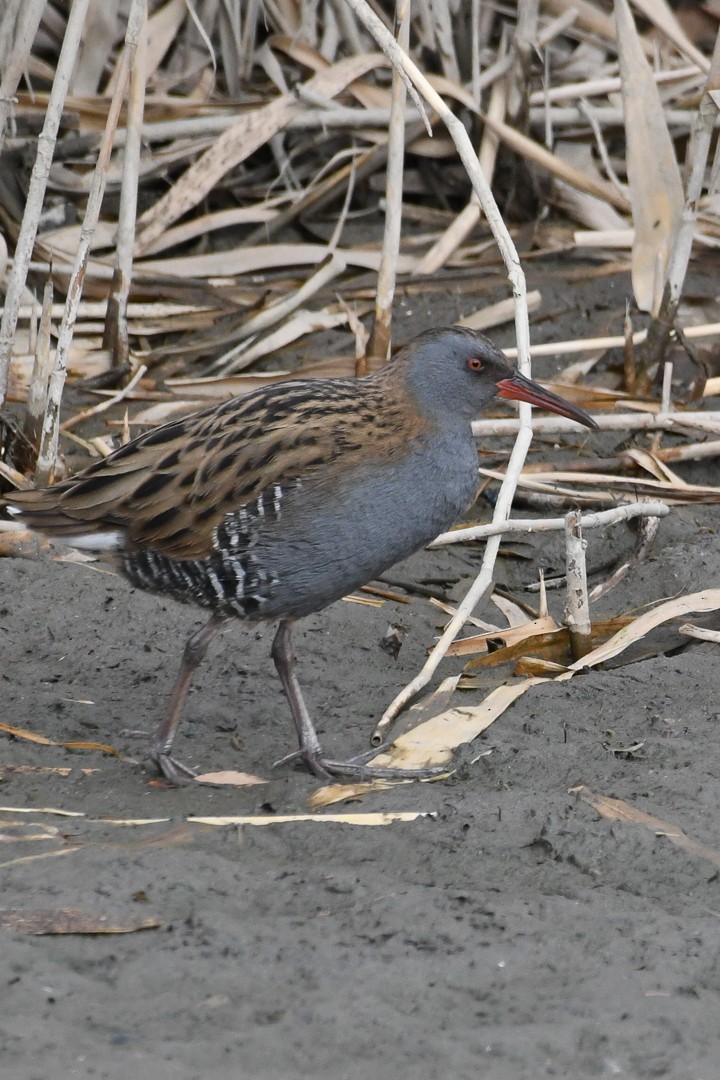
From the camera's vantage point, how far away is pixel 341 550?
439 cm

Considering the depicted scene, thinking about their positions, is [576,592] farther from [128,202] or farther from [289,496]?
[128,202]

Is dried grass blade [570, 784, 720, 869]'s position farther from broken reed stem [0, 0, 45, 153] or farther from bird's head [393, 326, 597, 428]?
broken reed stem [0, 0, 45, 153]

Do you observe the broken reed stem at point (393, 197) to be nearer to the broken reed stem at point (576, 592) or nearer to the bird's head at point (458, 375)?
the bird's head at point (458, 375)

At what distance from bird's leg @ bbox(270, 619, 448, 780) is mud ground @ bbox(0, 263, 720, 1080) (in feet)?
0.42

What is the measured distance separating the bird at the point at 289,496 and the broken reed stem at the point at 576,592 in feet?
1.61

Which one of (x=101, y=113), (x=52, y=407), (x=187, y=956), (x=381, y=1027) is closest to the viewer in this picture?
(x=381, y=1027)

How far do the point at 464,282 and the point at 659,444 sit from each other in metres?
1.60

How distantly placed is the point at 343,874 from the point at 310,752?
999 mm

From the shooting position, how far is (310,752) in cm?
458

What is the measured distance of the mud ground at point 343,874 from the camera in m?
2.84

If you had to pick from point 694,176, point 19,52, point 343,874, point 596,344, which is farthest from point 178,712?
point 694,176

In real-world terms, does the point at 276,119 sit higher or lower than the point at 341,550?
higher

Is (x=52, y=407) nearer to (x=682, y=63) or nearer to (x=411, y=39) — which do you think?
(x=411, y=39)

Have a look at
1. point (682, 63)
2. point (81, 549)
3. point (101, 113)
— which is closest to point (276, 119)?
point (101, 113)
